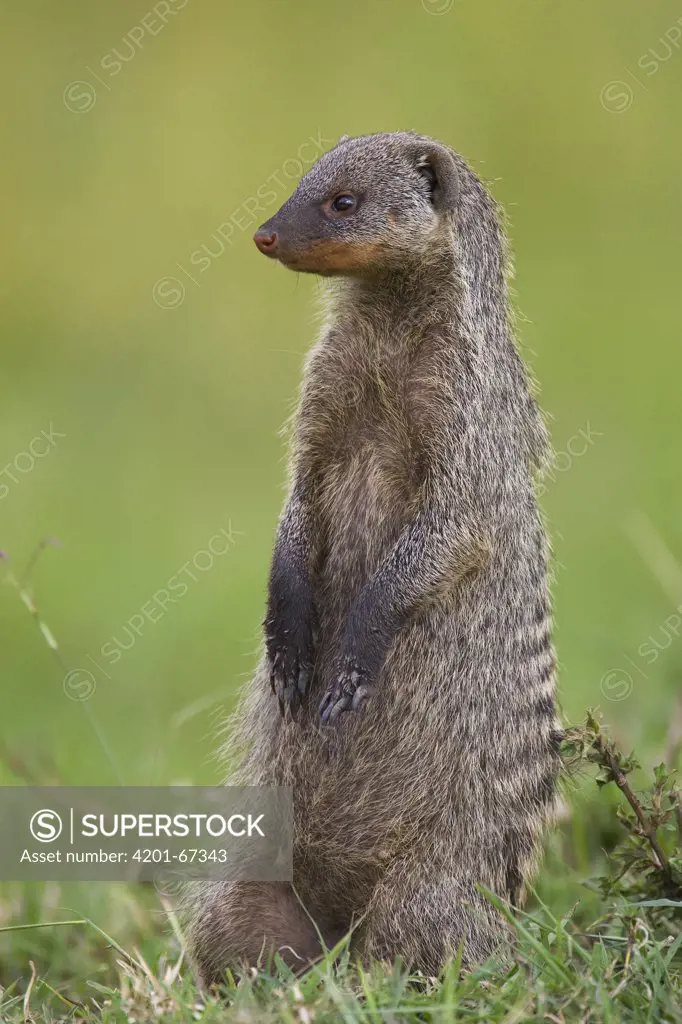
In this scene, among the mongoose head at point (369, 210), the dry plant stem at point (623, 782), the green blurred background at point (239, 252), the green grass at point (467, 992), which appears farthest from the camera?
the green blurred background at point (239, 252)

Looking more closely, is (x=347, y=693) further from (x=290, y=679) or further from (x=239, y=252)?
(x=239, y=252)

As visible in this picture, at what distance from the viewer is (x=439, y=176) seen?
3.70m

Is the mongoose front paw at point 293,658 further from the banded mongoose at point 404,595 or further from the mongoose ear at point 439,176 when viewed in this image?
the mongoose ear at point 439,176


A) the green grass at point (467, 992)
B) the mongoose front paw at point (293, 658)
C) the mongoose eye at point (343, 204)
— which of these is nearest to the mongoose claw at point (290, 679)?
the mongoose front paw at point (293, 658)

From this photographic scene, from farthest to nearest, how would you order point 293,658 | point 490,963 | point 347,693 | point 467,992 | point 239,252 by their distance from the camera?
point 239,252, point 293,658, point 347,693, point 490,963, point 467,992

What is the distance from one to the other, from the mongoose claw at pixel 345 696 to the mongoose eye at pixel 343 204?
1212mm

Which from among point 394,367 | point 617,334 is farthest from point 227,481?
point 394,367

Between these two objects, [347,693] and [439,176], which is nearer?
[347,693]

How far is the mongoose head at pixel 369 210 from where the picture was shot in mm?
3479

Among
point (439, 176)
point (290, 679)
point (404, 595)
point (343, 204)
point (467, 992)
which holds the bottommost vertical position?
point (467, 992)

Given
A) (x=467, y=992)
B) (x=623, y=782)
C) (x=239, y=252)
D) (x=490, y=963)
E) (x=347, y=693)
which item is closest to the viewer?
(x=467, y=992)

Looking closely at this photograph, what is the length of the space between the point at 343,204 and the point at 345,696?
4.25 feet

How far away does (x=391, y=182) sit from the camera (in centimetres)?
364

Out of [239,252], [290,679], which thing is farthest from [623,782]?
[239,252]
